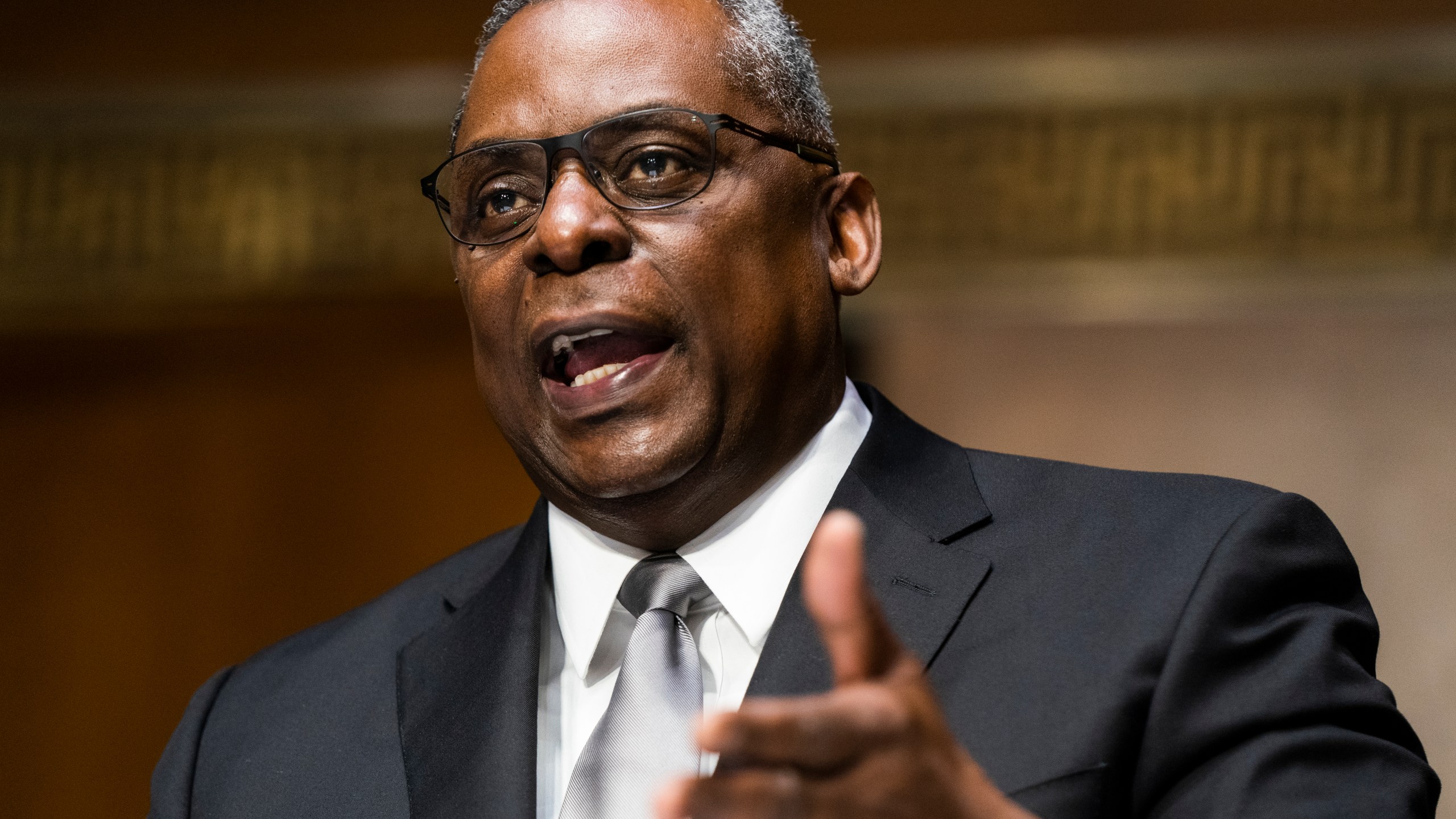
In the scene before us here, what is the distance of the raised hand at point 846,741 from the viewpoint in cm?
82

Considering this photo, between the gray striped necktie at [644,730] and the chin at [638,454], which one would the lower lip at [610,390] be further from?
the gray striped necktie at [644,730]

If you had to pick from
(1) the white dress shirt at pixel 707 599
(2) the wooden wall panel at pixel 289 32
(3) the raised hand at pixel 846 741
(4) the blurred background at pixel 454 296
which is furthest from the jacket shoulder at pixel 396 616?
(2) the wooden wall panel at pixel 289 32

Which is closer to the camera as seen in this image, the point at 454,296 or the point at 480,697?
the point at 480,697

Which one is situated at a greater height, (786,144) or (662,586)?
(786,144)

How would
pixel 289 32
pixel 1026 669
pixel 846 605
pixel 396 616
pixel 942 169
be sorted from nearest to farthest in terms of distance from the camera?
pixel 846 605 → pixel 1026 669 → pixel 396 616 → pixel 942 169 → pixel 289 32

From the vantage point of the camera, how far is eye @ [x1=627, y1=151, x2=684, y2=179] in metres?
1.40

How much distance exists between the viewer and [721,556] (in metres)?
1.41

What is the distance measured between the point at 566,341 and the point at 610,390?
0.25ft

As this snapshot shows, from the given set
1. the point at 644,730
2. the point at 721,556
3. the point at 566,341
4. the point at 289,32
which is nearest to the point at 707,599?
the point at 721,556

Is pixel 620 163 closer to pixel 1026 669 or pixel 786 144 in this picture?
pixel 786 144

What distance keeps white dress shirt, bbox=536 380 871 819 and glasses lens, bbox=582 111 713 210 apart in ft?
0.91

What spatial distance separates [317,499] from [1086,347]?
1.58m

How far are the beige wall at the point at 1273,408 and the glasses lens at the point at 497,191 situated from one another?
1.60 metres

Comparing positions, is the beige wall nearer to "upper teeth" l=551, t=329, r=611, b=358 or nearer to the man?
the man
